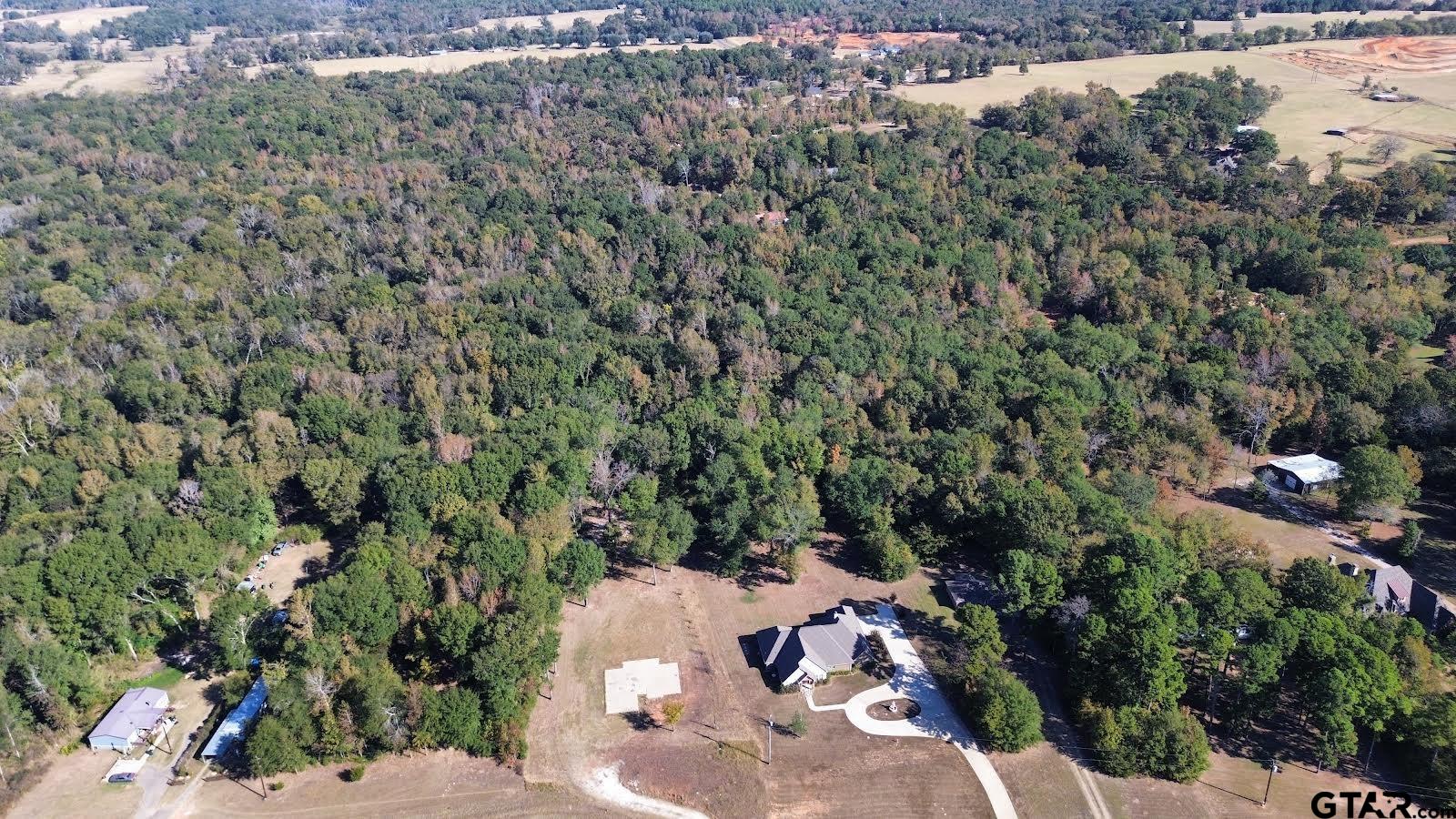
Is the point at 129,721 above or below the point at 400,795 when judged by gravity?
above

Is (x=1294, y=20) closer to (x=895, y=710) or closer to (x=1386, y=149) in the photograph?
(x=1386, y=149)

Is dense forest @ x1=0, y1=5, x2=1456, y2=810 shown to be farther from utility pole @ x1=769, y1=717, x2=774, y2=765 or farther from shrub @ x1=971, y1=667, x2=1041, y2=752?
utility pole @ x1=769, y1=717, x2=774, y2=765

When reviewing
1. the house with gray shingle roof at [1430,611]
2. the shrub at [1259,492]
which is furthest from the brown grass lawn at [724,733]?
the house with gray shingle roof at [1430,611]

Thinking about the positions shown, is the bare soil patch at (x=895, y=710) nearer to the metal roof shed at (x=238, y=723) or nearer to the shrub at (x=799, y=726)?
the shrub at (x=799, y=726)

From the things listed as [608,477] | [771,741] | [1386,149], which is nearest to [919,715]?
[771,741]

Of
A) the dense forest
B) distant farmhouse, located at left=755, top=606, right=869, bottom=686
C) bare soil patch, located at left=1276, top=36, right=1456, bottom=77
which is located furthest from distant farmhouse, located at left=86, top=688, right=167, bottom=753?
bare soil patch, located at left=1276, top=36, right=1456, bottom=77

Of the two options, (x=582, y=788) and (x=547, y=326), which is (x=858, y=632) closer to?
(x=582, y=788)
